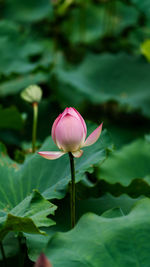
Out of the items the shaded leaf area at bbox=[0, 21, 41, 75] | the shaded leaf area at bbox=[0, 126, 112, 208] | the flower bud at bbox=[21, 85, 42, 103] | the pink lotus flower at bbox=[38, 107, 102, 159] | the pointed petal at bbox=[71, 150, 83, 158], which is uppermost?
A: the pink lotus flower at bbox=[38, 107, 102, 159]

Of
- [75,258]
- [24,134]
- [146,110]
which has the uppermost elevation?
[75,258]

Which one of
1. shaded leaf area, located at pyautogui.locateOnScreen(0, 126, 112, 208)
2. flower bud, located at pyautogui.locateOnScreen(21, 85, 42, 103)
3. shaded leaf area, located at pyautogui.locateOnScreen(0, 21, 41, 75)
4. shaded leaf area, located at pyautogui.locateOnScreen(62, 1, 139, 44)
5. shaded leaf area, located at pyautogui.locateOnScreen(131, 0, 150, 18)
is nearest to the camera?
shaded leaf area, located at pyautogui.locateOnScreen(0, 126, 112, 208)

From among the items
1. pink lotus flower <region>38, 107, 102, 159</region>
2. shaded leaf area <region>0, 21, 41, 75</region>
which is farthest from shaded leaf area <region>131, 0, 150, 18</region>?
pink lotus flower <region>38, 107, 102, 159</region>

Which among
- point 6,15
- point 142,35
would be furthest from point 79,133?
point 6,15

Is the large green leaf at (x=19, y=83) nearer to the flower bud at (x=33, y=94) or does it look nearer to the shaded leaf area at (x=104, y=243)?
the flower bud at (x=33, y=94)

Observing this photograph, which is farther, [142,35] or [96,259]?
[142,35]

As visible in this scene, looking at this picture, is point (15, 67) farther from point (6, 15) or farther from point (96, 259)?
point (96, 259)

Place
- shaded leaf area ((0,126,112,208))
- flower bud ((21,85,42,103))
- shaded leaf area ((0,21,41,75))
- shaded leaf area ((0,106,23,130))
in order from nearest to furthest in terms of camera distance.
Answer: shaded leaf area ((0,126,112,208))
flower bud ((21,85,42,103))
shaded leaf area ((0,106,23,130))
shaded leaf area ((0,21,41,75))

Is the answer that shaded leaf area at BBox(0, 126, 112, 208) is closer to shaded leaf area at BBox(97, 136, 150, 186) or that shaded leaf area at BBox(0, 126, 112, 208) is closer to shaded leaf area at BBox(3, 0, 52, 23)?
shaded leaf area at BBox(97, 136, 150, 186)
